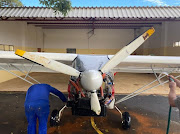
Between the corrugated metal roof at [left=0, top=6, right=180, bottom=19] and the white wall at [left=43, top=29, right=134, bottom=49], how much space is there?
230 inches

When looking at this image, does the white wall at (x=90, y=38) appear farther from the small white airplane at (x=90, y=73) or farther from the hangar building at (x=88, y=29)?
the small white airplane at (x=90, y=73)

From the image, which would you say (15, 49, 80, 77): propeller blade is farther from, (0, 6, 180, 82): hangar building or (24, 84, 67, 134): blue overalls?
(0, 6, 180, 82): hangar building

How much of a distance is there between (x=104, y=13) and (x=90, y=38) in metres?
7.13

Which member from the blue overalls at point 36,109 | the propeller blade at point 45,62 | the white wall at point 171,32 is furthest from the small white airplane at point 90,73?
the white wall at point 171,32

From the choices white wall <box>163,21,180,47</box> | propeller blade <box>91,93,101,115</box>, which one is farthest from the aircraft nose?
white wall <box>163,21,180,47</box>

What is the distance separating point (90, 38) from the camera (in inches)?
694

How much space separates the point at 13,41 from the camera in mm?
11039

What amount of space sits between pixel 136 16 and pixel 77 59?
758cm

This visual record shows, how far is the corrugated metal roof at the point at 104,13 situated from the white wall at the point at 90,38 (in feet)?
19.2

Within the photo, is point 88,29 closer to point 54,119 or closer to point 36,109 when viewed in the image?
point 54,119

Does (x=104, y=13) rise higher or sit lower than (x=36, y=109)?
higher

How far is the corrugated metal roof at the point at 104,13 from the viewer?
979 cm

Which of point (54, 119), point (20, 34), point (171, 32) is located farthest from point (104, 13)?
point (54, 119)

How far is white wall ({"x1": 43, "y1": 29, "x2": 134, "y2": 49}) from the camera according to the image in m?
17.6
